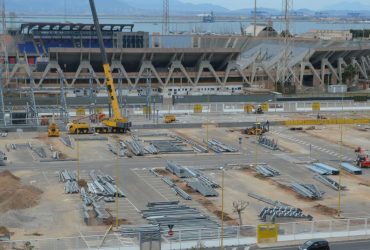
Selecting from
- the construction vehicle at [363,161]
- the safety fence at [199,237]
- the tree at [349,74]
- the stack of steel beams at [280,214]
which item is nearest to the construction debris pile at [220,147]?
the construction vehicle at [363,161]

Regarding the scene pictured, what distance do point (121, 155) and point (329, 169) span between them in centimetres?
811

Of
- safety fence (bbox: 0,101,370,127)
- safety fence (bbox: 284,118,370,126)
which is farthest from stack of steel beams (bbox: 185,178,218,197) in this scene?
safety fence (bbox: 284,118,370,126)

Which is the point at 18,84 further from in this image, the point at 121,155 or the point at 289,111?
the point at 121,155

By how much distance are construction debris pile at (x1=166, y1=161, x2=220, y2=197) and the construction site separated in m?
0.07

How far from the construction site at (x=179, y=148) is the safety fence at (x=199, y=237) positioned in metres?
0.04

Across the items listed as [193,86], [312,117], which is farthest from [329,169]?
[193,86]

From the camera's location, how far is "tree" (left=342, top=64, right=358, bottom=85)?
5678 centimetres

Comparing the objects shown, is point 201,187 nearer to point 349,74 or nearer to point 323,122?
point 323,122

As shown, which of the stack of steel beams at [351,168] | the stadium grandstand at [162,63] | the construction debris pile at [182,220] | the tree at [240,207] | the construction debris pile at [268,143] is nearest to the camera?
the construction debris pile at [182,220]

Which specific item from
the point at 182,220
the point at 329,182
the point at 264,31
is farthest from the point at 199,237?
the point at 264,31

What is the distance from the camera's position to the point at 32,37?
2181 inches

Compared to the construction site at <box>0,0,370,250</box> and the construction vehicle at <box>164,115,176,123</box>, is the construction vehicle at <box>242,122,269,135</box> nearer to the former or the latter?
the construction site at <box>0,0,370,250</box>

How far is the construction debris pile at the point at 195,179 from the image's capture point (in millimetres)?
20733

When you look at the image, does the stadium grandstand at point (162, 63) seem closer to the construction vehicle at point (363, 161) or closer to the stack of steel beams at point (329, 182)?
the construction vehicle at point (363, 161)
